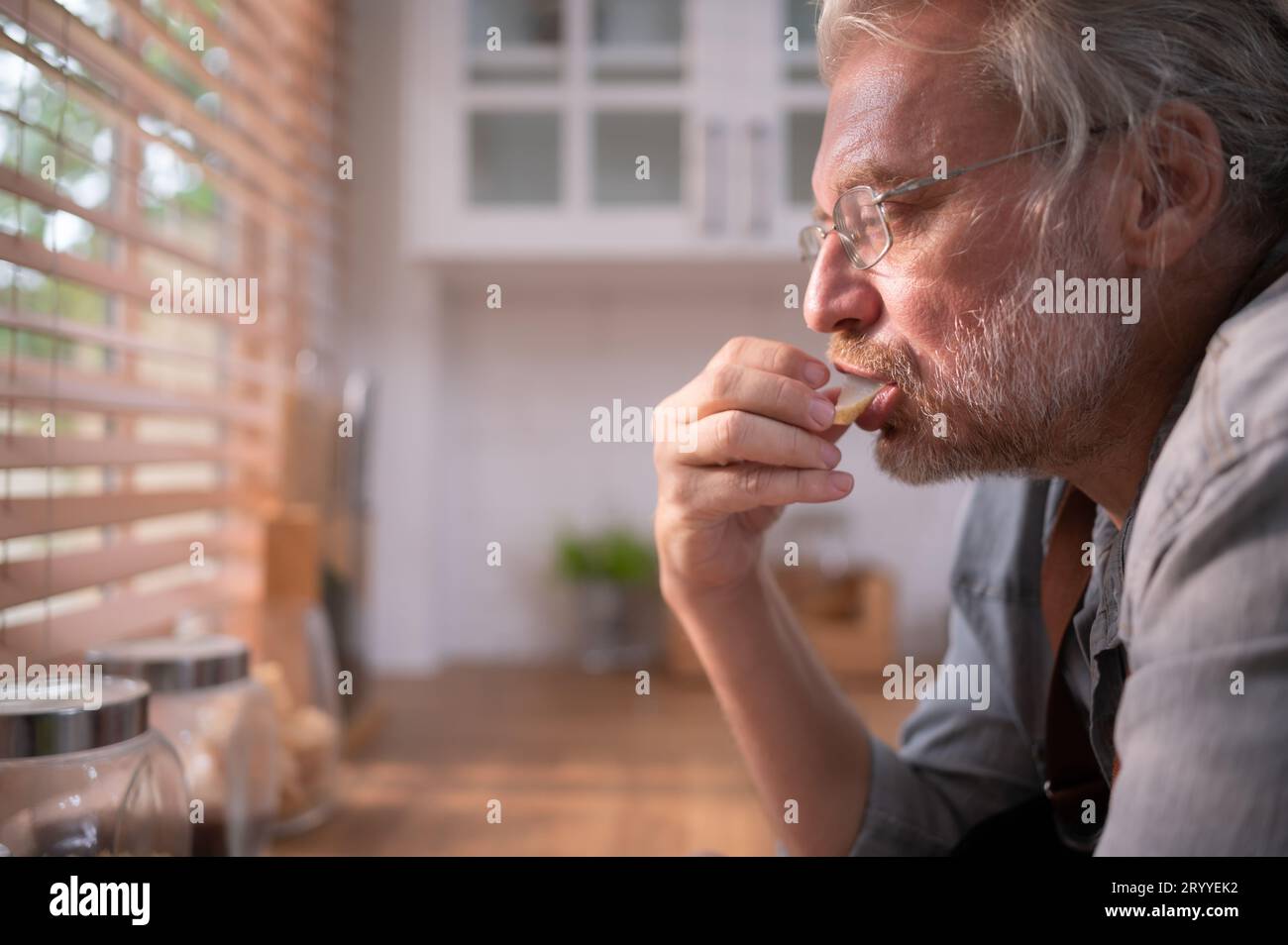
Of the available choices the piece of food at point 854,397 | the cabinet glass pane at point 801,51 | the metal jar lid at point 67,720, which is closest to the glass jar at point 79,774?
the metal jar lid at point 67,720

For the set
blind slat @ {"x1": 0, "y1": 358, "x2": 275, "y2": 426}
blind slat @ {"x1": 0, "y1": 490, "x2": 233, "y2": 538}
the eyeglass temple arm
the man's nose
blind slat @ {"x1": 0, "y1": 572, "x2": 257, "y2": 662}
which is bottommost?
blind slat @ {"x1": 0, "y1": 572, "x2": 257, "y2": 662}

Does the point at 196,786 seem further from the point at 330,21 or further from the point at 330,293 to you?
the point at 330,21

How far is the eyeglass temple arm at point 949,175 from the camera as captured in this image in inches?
23.7

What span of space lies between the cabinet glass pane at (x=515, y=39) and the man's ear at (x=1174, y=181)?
4.59ft

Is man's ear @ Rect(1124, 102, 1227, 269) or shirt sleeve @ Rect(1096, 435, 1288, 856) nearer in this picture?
shirt sleeve @ Rect(1096, 435, 1288, 856)

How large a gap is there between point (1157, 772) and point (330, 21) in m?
1.88

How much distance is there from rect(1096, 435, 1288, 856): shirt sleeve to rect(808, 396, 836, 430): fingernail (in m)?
0.25

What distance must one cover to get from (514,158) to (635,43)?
0.32 m

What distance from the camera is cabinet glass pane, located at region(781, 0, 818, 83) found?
173cm

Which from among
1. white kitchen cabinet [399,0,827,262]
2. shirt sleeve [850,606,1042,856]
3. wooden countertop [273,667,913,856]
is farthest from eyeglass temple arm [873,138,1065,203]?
white kitchen cabinet [399,0,827,262]

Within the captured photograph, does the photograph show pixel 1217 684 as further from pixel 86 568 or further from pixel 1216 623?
pixel 86 568

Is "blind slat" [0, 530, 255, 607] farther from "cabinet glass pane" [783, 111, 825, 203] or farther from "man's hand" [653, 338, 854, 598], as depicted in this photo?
"cabinet glass pane" [783, 111, 825, 203]

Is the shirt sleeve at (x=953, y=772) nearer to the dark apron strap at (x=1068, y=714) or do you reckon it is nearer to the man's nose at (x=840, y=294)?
the dark apron strap at (x=1068, y=714)

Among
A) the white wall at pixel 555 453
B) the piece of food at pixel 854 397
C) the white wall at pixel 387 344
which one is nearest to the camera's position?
the piece of food at pixel 854 397
